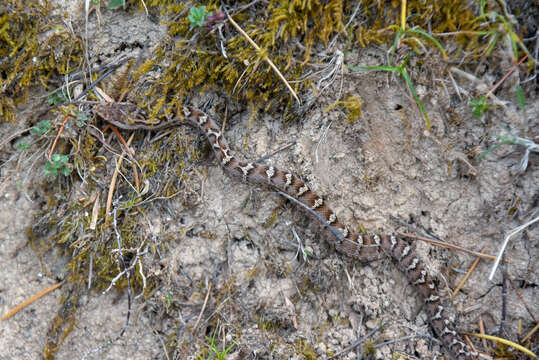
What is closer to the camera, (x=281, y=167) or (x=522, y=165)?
(x=522, y=165)

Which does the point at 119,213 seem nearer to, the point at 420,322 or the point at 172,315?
the point at 172,315

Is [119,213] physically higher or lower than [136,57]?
lower

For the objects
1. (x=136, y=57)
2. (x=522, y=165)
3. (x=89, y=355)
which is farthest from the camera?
(x=136, y=57)

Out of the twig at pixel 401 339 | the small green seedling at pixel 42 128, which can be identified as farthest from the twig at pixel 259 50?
the twig at pixel 401 339

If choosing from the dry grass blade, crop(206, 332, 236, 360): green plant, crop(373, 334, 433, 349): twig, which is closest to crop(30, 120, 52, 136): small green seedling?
crop(206, 332, 236, 360): green plant

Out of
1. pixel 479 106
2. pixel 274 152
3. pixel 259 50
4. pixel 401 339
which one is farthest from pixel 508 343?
pixel 259 50

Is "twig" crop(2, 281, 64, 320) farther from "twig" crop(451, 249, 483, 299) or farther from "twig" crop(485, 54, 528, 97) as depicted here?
"twig" crop(485, 54, 528, 97)

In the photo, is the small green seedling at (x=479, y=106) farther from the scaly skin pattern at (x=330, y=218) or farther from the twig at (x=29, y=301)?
the twig at (x=29, y=301)

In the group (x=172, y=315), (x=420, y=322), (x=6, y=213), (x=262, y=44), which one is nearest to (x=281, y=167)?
(x=262, y=44)
